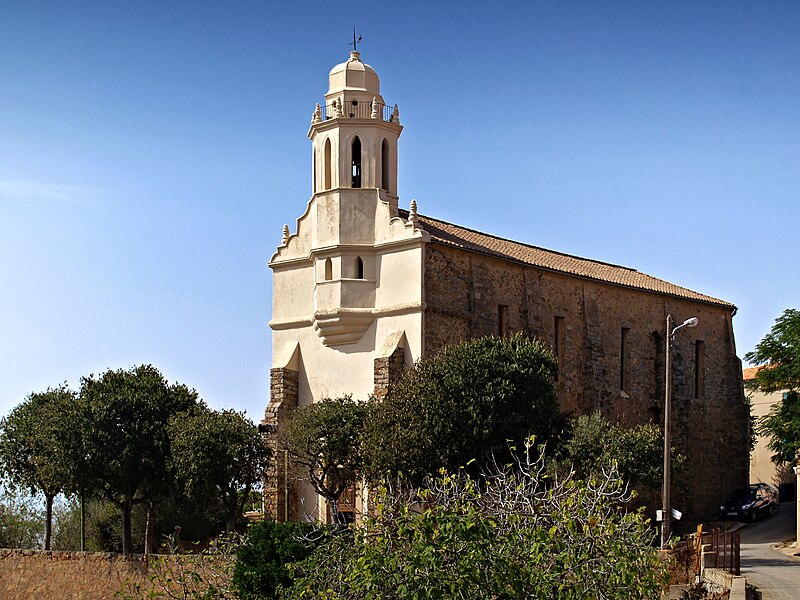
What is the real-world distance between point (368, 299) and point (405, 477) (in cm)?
970

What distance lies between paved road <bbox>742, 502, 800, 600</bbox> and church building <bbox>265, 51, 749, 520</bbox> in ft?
13.6

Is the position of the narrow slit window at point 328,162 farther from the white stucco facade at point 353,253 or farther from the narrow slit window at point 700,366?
the narrow slit window at point 700,366

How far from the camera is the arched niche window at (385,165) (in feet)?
150

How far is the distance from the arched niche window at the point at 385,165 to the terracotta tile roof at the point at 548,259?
1278 millimetres

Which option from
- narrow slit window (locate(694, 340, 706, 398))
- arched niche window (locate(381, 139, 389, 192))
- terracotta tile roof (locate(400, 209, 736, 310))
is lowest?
narrow slit window (locate(694, 340, 706, 398))

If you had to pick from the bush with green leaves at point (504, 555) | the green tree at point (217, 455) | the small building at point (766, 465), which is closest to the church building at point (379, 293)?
the green tree at point (217, 455)

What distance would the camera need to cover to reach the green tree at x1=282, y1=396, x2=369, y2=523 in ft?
132

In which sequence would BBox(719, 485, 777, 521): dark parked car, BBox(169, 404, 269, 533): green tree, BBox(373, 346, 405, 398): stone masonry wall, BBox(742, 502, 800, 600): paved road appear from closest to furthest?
1. BBox(742, 502, 800, 600): paved road
2. BBox(169, 404, 269, 533): green tree
3. BBox(373, 346, 405, 398): stone masonry wall
4. BBox(719, 485, 777, 521): dark parked car

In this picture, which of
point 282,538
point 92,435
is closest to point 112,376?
point 92,435

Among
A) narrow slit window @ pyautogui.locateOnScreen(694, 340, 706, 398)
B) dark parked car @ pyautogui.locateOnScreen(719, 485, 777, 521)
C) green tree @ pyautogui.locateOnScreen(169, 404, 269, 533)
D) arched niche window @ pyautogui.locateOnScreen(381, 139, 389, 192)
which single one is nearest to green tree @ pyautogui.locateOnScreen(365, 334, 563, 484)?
green tree @ pyautogui.locateOnScreen(169, 404, 269, 533)

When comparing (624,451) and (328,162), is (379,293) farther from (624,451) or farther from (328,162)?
(624,451)

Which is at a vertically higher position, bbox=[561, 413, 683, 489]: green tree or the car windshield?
bbox=[561, 413, 683, 489]: green tree

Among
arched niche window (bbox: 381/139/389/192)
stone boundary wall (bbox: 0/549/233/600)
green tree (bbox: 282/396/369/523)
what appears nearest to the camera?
green tree (bbox: 282/396/369/523)

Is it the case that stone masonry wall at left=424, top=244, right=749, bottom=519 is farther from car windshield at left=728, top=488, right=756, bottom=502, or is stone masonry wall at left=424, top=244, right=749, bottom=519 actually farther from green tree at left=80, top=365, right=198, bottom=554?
green tree at left=80, top=365, right=198, bottom=554
